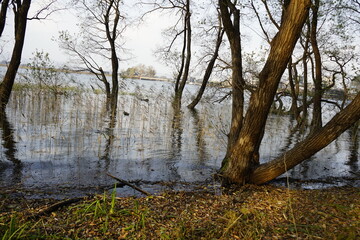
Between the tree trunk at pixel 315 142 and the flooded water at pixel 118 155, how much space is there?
3.66 feet

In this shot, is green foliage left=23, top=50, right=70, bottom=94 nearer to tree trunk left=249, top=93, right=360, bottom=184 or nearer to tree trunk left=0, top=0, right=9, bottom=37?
tree trunk left=0, top=0, right=9, bottom=37

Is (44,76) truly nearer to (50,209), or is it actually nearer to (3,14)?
(3,14)

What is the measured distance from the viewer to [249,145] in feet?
17.0

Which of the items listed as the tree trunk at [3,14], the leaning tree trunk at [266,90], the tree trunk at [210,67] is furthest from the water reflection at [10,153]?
the tree trunk at [210,67]

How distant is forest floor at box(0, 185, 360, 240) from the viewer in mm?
3051

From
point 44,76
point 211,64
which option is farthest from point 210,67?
point 44,76

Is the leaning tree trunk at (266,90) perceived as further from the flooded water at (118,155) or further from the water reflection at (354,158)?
the water reflection at (354,158)

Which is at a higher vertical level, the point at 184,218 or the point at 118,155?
the point at 118,155

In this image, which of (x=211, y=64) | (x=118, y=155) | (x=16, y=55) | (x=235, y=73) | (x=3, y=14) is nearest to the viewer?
(x=235, y=73)

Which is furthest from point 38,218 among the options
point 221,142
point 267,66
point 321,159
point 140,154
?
point 321,159

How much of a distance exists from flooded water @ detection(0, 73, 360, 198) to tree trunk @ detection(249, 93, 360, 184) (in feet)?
3.66

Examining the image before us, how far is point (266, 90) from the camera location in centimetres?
475

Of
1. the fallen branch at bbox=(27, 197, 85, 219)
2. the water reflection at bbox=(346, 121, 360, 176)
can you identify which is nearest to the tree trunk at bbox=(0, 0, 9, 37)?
the fallen branch at bbox=(27, 197, 85, 219)

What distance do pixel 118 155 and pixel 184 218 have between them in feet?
15.5
